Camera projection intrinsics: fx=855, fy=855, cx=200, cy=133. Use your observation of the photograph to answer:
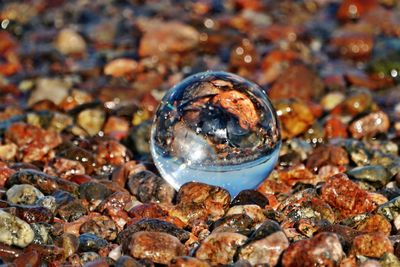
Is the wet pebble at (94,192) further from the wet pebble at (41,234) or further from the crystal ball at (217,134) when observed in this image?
the wet pebble at (41,234)

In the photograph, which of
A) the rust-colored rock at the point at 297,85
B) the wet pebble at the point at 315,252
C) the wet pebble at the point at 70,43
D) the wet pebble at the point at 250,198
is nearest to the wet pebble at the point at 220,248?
the wet pebble at the point at 315,252

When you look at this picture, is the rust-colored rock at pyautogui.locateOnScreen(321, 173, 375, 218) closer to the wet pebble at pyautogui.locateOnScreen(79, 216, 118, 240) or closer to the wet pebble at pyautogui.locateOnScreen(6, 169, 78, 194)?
the wet pebble at pyautogui.locateOnScreen(79, 216, 118, 240)

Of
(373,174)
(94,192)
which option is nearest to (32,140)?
(94,192)

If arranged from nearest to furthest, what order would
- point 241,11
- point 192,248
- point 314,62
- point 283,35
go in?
point 192,248 → point 314,62 → point 283,35 → point 241,11

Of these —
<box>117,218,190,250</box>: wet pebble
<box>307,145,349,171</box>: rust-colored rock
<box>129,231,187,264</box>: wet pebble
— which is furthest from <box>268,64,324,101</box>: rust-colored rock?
<box>129,231,187,264</box>: wet pebble

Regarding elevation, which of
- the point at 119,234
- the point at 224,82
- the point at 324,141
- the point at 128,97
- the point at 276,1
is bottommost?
the point at 276,1

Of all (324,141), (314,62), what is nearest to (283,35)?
(314,62)

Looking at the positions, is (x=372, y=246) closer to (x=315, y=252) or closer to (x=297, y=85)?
(x=315, y=252)

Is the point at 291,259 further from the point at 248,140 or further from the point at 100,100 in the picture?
the point at 100,100
